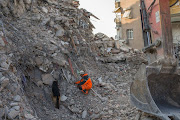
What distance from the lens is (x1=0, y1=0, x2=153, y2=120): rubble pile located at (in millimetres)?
4809

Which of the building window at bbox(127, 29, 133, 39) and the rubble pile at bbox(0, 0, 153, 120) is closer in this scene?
the rubble pile at bbox(0, 0, 153, 120)

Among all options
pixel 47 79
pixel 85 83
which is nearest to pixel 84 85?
pixel 85 83

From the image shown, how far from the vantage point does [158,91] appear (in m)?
4.48

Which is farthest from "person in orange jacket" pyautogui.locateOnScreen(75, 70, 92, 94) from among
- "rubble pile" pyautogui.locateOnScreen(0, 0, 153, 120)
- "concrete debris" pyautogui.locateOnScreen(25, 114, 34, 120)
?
"concrete debris" pyautogui.locateOnScreen(25, 114, 34, 120)

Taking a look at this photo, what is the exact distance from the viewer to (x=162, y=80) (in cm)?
439

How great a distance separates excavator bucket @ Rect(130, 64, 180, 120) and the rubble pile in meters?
1.40

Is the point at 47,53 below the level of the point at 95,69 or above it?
above

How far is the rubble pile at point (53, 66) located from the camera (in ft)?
15.8

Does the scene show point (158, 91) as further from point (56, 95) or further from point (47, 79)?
point (47, 79)

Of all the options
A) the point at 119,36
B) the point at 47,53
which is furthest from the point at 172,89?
the point at 119,36

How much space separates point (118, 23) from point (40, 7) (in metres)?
8.35

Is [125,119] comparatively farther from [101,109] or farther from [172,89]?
[172,89]

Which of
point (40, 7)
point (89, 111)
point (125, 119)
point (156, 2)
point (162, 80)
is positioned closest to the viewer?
point (156, 2)

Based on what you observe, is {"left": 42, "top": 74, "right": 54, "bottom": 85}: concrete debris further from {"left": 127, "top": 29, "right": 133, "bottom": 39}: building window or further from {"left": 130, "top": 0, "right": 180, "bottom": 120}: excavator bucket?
{"left": 127, "top": 29, "right": 133, "bottom": 39}: building window
